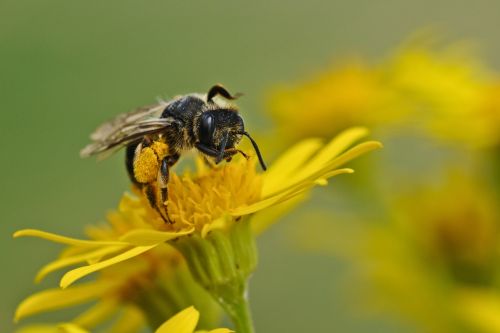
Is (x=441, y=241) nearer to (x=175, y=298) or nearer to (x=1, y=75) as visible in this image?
(x=175, y=298)

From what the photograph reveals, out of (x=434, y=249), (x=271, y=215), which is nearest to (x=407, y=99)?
(x=434, y=249)

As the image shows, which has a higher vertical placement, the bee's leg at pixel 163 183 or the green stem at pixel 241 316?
the bee's leg at pixel 163 183

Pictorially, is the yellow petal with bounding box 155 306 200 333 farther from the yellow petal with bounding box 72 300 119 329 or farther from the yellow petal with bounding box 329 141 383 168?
the yellow petal with bounding box 72 300 119 329

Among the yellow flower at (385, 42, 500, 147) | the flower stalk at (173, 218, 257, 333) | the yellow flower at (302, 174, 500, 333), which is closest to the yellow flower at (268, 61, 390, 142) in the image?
the yellow flower at (385, 42, 500, 147)

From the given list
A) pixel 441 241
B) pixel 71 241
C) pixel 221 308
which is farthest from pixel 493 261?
pixel 71 241

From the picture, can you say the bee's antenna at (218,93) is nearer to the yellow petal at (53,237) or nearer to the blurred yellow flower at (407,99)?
the yellow petal at (53,237)

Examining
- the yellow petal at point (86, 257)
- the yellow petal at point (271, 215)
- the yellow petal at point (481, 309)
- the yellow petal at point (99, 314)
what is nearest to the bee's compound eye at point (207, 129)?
the yellow petal at point (271, 215)
